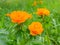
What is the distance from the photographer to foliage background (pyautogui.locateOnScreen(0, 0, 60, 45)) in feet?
5.80

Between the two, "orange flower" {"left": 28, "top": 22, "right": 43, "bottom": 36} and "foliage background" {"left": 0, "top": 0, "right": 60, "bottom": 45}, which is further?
"foliage background" {"left": 0, "top": 0, "right": 60, "bottom": 45}

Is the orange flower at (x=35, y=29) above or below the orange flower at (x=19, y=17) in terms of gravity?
below

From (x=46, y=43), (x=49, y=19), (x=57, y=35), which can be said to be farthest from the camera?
(x=49, y=19)

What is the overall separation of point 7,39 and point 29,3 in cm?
261

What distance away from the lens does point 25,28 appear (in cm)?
175

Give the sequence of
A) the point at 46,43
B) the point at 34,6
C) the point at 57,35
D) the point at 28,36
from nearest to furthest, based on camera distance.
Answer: the point at 28,36 → the point at 46,43 → the point at 57,35 → the point at 34,6

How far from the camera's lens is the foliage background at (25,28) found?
1767 millimetres

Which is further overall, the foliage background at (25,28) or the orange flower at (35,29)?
the foliage background at (25,28)

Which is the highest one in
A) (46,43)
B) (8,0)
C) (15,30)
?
(8,0)

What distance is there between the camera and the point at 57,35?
110 inches

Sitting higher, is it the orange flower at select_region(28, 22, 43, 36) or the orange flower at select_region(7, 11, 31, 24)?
the orange flower at select_region(7, 11, 31, 24)

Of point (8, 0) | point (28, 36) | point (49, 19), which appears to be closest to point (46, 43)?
point (28, 36)

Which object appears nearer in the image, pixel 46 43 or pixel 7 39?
pixel 7 39

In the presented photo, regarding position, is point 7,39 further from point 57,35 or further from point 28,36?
point 57,35
